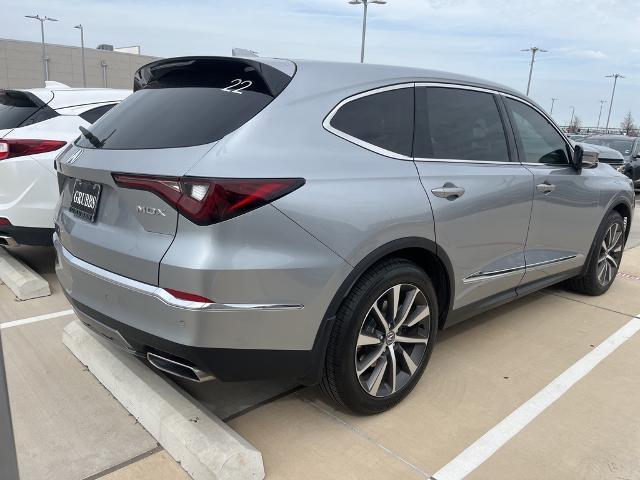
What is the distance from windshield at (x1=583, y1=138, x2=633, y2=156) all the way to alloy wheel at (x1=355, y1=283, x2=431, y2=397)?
12781 millimetres

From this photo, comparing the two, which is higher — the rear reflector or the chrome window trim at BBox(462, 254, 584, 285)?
the rear reflector

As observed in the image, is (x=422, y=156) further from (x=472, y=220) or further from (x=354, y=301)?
(x=354, y=301)

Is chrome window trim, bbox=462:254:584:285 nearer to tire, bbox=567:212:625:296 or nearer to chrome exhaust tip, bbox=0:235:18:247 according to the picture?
tire, bbox=567:212:625:296

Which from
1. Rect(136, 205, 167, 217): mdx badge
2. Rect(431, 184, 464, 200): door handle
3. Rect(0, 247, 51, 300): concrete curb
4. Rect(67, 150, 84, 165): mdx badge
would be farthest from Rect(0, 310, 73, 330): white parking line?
Rect(431, 184, 464, 200): door handle

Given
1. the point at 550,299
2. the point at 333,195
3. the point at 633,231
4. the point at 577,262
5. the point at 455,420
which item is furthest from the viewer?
the point at 633,231

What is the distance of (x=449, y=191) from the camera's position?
9.81 feet

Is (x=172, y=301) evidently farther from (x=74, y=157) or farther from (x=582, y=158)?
(x=582, y=158)

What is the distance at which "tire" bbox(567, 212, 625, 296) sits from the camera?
472 cm

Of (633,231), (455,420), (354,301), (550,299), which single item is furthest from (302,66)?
(633,231)

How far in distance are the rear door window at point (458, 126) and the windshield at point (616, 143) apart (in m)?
11.8

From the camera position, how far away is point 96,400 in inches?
118

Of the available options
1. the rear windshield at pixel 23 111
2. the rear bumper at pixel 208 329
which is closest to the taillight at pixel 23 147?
the rear windshield at pixel 23 111

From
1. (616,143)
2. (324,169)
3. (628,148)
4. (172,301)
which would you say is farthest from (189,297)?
(616,143)

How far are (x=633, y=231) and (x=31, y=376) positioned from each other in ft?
28.5
